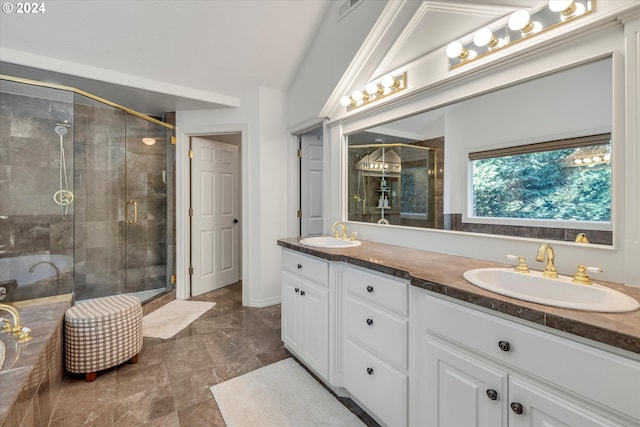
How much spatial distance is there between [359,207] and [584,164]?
4.72ft

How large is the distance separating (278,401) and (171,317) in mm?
1776

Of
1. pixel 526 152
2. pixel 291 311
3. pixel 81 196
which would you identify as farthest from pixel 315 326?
pixel 81 196

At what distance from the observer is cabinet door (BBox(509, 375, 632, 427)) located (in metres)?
0.77

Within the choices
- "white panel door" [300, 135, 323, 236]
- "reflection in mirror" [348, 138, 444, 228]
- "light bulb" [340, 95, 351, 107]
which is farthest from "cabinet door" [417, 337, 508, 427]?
"white panel door" [300, 135, 323, 236]

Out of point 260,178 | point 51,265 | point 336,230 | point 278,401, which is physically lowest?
point 278,401

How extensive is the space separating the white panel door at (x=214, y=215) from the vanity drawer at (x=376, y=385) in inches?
102

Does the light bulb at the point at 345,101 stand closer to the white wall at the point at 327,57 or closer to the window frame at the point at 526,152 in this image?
the white wall at the point at 327,57

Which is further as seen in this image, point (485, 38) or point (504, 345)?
point (485, 38)

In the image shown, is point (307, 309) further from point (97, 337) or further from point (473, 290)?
point (97, 337)

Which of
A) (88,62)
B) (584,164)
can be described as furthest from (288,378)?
(88,62)

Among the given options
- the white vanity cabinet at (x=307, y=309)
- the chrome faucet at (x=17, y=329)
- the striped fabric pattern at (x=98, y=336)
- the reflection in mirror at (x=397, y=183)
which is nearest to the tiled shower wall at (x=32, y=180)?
the striped fabric pattern at (x=98, y=336)

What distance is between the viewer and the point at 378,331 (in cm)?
146

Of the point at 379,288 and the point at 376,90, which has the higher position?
the point at 376,90

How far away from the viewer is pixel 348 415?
1.61m
